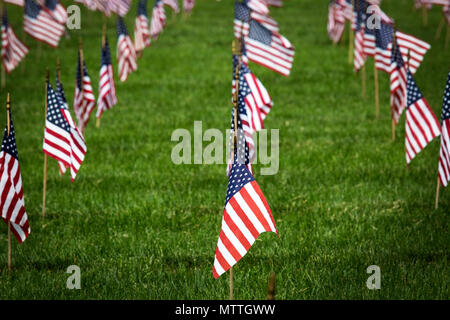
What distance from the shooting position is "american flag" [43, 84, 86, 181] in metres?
7.72

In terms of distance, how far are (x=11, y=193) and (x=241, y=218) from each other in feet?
7.75

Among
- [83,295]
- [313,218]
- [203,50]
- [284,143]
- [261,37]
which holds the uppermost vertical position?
[203,50]

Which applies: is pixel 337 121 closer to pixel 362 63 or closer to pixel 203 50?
pixel 362 63

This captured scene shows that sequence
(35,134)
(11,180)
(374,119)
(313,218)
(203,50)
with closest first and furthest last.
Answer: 1. (11,180)
2. (313,218)
3. (35,134)
4. (374,119)
5. (203,50)

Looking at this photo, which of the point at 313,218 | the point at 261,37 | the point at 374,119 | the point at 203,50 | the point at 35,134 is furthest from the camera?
the point at 203,50

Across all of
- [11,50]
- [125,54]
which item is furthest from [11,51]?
[125,54]

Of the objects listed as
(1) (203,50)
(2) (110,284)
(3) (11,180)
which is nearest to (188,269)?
(2) (110,284)

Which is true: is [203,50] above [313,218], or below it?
above

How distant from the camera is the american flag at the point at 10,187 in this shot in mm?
6457

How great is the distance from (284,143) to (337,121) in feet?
6.42

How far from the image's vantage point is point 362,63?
14344 millimetres

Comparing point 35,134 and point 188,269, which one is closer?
point 188,269

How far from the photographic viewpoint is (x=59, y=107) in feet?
25.3

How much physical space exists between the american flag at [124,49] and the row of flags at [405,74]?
16.4 ft
